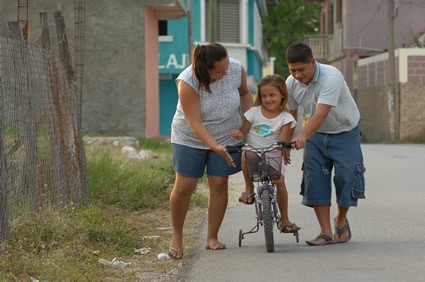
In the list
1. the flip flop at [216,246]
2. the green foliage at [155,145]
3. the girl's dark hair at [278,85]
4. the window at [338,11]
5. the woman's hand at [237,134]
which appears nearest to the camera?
the woman's hand at [237,134]

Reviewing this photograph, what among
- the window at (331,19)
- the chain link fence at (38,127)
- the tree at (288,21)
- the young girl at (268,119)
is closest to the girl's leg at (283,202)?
the young girl at (268,119)

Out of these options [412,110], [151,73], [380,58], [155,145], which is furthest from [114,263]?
[380,58]

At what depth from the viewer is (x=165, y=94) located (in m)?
34.8

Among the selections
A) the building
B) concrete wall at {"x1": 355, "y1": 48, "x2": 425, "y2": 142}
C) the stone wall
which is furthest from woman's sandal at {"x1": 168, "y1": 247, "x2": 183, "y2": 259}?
the stone wall

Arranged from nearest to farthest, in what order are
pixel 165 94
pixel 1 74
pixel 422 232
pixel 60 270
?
pixel 60 270 < pixel 1 74 < pixel 422 232 < pixel 165 94

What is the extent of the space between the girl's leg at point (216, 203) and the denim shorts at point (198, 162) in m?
0.08

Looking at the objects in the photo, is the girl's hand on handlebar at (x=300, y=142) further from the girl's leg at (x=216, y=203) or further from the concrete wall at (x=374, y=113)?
the concrete wall at (x=374, y=113)

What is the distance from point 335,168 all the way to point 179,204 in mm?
1338

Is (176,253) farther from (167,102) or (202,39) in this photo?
(202,39)

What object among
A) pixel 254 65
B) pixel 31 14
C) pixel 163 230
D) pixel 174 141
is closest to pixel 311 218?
pixel 163 230

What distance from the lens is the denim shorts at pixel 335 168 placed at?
8.98 meters

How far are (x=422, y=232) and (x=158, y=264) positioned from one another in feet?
8.41

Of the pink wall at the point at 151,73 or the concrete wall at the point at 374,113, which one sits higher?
the pink wall at the point at 151,73

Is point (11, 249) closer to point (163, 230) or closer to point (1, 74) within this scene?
point (1, 74)
